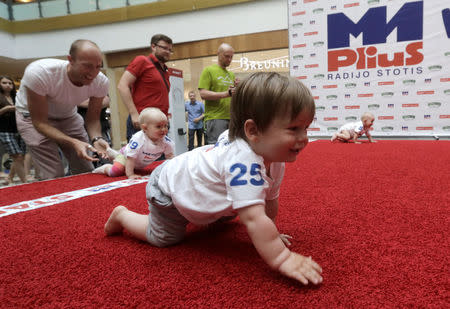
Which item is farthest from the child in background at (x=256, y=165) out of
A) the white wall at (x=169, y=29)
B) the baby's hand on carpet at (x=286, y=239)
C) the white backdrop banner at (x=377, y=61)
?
the white wall at (x=169, y=29)

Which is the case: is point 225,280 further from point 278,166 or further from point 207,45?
point 207,45

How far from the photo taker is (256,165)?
66cm

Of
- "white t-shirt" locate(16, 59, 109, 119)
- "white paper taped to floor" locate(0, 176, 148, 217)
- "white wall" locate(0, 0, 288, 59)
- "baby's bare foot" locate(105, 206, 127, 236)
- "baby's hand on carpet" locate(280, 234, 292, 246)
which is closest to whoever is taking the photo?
"baby's hand on carpet" locate(280, 234, 292, 246)

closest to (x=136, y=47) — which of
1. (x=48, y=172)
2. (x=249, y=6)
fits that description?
(x=249, y=6)

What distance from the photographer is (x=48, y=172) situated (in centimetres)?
231

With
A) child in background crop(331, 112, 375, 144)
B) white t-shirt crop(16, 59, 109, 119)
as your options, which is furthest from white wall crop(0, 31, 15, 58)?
child in background crop(331, 112, 375, 144)

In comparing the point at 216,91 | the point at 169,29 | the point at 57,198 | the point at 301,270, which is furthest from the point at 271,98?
the point at 169,29

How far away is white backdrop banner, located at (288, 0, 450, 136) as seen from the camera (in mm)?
3939

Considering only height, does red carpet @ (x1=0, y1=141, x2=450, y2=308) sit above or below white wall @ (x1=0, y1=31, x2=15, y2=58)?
below

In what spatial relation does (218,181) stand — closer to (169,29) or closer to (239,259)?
(239,259)

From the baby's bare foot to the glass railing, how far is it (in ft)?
25.5

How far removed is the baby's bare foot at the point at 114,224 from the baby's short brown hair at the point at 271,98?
1.73 feet

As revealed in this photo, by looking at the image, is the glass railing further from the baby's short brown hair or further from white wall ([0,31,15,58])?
the baby's short brown hair

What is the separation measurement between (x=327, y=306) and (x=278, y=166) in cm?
34
